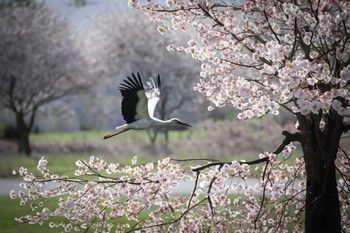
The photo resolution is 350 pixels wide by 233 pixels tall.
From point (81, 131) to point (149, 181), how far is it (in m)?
4.65

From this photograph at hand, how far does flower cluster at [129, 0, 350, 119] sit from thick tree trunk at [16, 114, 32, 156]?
166 inches

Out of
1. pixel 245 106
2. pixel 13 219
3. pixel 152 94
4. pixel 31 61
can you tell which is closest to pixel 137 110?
pixel 152 94

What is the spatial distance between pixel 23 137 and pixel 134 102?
4099 mm

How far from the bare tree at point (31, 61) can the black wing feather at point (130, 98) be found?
3930mm

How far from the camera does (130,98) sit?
228cm

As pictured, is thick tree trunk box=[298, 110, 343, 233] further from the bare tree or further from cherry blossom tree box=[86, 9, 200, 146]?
the bare tree

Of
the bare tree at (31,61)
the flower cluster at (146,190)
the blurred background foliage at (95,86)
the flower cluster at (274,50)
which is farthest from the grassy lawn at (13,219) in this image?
the bare tree at (31,61)

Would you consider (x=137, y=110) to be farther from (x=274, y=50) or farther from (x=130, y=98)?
(x=274, y=50)

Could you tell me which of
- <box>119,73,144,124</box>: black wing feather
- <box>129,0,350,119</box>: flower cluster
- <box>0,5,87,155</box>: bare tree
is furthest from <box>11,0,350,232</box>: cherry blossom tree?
<box>0,5,87,155</box>: bare tree

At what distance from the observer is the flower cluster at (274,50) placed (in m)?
1.74

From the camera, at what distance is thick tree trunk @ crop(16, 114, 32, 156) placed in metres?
6.00

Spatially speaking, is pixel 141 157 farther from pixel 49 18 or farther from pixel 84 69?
pixel 49 18

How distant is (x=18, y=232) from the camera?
120 inches

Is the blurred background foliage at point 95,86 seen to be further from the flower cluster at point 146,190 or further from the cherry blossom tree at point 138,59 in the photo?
the flower cluster at point 146,190
